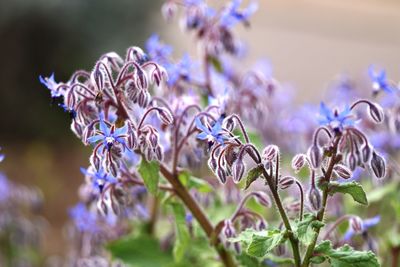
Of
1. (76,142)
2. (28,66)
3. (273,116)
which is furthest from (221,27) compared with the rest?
(28,66)

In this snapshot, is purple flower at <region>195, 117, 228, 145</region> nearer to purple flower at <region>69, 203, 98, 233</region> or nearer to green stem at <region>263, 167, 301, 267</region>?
green stem at <region>263, 167, 301, 267</region>

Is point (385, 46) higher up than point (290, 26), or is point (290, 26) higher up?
point (290, 26)

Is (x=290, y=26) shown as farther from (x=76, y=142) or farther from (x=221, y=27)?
(x=221, y=27)

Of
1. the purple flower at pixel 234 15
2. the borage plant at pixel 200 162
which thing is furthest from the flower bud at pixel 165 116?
the purple flower at pixel 234 15

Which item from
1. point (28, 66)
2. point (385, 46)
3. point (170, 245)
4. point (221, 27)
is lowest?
point (170, 245)

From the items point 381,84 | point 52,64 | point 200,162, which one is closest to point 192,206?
point 200,162

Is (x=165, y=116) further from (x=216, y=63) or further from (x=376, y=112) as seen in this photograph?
(x=216, y=63)

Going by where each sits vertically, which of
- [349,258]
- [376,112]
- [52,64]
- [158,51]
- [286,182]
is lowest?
[349,258]
